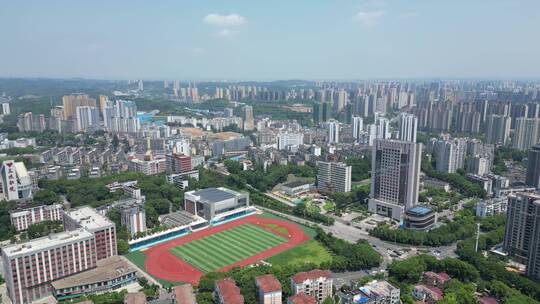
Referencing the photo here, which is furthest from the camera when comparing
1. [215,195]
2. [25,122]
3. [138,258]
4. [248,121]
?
[248,121]

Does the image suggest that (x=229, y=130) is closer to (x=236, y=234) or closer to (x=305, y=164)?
(x=305, y=164)

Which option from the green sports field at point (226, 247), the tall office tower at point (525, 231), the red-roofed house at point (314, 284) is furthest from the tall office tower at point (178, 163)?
the tall office tower at point (525, 231)

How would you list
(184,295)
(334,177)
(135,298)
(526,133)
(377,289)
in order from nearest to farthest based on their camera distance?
1. (135,298)
2. (184,295)
3. (377,289)
4. (334,177)
5. (526,133)

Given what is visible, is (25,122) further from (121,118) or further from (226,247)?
(226,247)

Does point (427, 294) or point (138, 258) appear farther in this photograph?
point (138, 258)

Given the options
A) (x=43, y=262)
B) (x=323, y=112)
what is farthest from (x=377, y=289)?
(x=323, y=112)
